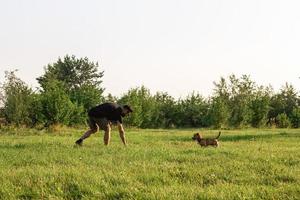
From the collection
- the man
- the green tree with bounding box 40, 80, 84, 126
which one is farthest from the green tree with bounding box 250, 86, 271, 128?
the man

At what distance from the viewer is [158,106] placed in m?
44.4

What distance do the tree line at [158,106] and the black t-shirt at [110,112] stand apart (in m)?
17.8

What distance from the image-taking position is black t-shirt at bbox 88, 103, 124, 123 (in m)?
14.7

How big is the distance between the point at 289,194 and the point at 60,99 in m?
26.7

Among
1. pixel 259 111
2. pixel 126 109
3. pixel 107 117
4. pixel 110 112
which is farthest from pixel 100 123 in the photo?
pixel 259 111

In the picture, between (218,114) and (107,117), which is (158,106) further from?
(107,117)

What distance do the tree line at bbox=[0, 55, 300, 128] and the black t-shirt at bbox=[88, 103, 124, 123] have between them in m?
17.8

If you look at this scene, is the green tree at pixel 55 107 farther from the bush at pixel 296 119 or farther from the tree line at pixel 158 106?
the bush at pixel 296 119

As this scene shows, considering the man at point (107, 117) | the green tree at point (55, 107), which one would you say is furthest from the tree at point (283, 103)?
the man at point (107, 117)

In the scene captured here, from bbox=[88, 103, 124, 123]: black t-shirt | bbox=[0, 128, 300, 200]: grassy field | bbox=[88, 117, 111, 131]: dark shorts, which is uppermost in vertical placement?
bbox=[88, 103, 124, 123]: black t-shirt

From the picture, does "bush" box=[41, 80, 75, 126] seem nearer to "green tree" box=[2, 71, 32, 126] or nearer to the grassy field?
"green tree" box=[2, 71, 32, 126]

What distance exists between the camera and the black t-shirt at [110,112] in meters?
14.7

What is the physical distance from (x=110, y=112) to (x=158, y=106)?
29706 millimetres

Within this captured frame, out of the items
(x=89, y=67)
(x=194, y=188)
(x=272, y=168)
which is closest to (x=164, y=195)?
(x=194, y=188)
